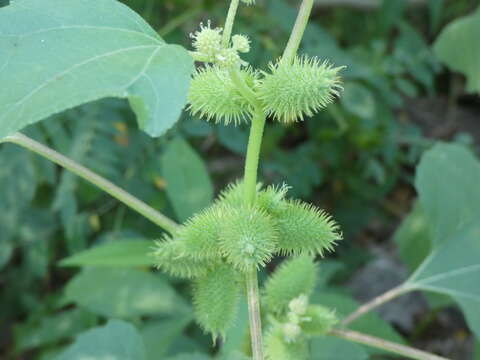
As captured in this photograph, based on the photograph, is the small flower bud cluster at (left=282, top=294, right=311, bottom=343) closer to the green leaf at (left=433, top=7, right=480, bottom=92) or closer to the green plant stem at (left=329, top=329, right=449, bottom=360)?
the green plant stem at (left=329, top=329, right=449, bottom=360)

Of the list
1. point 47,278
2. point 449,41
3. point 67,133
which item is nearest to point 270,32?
point 449,41

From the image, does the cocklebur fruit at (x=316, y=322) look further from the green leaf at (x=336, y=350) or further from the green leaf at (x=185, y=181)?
the green leaf at (x=185, y=181)

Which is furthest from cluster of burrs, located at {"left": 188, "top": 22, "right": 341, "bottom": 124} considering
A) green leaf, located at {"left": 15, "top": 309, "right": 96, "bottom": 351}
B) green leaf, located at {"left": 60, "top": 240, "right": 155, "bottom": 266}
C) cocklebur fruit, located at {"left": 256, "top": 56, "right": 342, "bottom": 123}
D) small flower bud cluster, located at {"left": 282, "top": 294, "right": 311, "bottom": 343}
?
green leaf, located at {"left": 15, "top": 309, "right": 96, "bottom": 351}

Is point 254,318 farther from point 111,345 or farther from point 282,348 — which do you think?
point 111,345

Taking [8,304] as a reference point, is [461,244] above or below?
below

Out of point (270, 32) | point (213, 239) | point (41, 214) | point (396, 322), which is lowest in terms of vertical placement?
point (213, 239)

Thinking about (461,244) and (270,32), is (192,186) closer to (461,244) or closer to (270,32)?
(461,244)

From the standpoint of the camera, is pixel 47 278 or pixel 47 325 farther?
pixel 47 278

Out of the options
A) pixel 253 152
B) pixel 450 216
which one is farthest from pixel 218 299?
pixel 450 216
